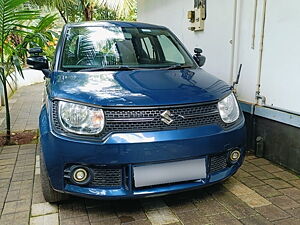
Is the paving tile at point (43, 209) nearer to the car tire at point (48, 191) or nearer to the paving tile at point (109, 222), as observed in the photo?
the car tire at point (48, 191)

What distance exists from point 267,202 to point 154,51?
6.42 ft

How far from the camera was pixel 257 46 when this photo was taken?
11.8 ft

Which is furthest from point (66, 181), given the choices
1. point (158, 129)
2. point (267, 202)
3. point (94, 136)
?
point (267, 202)

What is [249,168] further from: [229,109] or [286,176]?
[229,109]

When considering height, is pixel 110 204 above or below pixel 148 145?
below

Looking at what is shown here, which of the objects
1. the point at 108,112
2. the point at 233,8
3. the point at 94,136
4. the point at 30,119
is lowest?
the point at 30,119

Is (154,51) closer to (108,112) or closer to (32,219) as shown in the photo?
(108,112)

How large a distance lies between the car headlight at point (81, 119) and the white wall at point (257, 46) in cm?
209

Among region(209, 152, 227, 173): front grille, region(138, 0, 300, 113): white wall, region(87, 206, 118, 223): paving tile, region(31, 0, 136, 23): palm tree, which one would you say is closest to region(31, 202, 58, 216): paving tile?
region(87, 206, 118, 223): paving tile

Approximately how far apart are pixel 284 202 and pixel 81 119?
1849 millimetres

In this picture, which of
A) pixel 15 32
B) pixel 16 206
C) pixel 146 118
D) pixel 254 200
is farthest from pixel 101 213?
pixel 15 32

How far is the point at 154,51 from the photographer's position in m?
3.48

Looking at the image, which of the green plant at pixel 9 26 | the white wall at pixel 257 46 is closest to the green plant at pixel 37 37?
the green plant at pixel 9 26

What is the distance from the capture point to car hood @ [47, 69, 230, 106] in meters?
2.26
